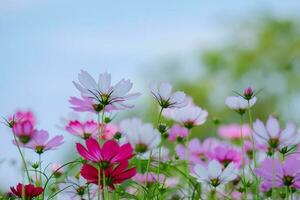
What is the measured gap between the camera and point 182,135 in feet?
5.46

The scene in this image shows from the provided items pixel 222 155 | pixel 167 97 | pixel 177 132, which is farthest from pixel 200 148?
pixel 167 97

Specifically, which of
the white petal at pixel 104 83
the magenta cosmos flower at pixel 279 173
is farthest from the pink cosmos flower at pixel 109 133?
the magenta cosmos flower at pixel 279 173

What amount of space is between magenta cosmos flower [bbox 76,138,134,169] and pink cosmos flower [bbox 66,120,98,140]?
0.35 metres

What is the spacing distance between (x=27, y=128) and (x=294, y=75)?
602 inches

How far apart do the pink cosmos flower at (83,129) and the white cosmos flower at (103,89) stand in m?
0.25

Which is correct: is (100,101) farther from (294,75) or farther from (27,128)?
(294,75)

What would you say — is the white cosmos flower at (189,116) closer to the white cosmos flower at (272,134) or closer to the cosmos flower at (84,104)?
the cosmos flower at (84,104)

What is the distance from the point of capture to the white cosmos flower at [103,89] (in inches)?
42.0

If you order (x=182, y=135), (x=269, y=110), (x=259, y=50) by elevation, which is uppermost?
(x=182, y=135)

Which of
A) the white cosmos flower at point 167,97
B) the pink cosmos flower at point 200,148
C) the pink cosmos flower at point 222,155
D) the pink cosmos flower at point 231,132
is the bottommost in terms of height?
the pink cosmos flower at point 231,132

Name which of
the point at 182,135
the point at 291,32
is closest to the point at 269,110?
the point at 291,32

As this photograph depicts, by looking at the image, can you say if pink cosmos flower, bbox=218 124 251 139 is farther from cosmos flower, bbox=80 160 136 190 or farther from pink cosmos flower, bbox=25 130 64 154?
cosmos flower, bbox=80 160 136 190

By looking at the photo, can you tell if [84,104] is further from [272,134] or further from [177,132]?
[177,132]

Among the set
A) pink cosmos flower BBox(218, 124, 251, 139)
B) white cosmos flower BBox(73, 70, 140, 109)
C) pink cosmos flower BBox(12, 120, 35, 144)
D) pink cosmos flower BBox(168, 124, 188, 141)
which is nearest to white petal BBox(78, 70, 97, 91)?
white cosmos flower BBox(73, 70, 140, 109)
